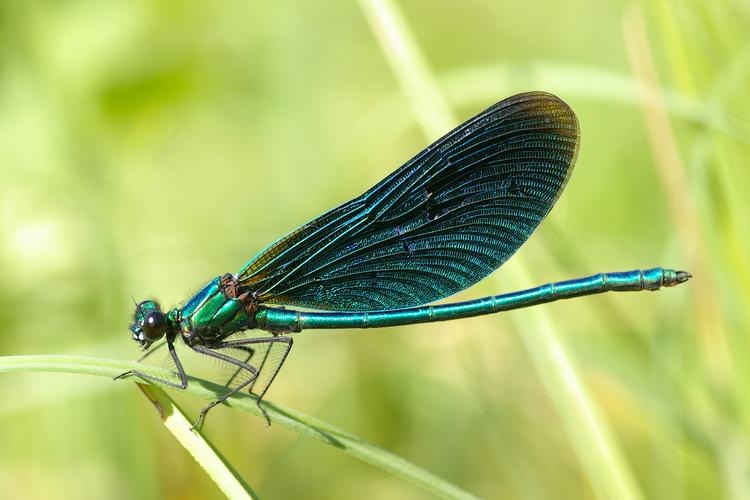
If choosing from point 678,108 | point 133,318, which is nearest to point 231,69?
point 133,318

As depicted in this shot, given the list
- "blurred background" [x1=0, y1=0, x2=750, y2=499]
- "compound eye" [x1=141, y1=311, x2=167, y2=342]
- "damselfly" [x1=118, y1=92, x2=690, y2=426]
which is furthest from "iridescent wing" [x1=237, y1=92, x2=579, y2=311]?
"compound eye" [x1=141, y1=311, x2=167, y2=342]

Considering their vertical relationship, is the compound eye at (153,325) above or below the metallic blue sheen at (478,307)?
above

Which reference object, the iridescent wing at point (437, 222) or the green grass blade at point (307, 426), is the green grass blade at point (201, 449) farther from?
the iridescent wing at point (437, 222)

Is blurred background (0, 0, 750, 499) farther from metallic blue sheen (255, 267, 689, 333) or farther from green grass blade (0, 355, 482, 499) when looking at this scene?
green grass blade (0, 355, 482, 499)

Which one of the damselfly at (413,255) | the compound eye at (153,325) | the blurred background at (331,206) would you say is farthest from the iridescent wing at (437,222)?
the compound eye at (153,325)

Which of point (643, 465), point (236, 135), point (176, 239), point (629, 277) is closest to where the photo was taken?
point (629, 277)

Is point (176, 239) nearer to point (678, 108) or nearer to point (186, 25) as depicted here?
point (186, 25)

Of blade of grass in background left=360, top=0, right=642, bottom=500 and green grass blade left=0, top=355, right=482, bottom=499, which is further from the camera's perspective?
blade of grass in background left=360, top=0, right=642, bottom=500
